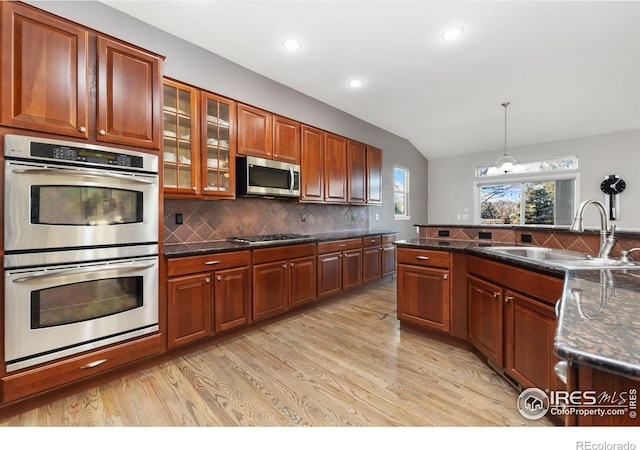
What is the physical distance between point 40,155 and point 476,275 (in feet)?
10.1

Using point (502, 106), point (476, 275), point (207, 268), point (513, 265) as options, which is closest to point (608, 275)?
point (513, 265)

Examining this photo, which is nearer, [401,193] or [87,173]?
A: [87,173]

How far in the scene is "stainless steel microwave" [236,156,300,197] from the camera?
9.55 feet

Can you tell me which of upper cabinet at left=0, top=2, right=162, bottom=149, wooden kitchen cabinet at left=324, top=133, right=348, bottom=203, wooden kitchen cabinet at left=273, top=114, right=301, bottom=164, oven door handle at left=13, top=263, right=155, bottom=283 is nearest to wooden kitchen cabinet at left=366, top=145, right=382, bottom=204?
wooden kitchen cabinet at left=324, top=133, right=348, bottom=203

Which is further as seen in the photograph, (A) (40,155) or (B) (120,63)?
(B) (120,63)

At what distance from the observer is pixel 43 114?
1.67m

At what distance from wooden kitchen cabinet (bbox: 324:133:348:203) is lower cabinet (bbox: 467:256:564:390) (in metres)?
2.13

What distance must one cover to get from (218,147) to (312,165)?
131cm

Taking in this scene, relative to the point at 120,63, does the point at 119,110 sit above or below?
below

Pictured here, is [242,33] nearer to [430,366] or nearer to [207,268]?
[207,268]

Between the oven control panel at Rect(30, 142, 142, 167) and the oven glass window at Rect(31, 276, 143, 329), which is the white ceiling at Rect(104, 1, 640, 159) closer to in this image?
the oven control panel at Rect(30, 142, 142, 167)

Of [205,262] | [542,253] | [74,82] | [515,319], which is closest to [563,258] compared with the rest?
[542,253]

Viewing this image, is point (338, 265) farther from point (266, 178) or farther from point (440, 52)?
point (440, 52)

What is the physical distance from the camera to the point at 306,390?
1837mm
